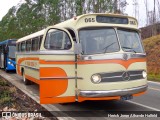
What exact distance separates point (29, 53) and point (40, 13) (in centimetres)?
3253

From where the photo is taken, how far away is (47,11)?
44281 millimetres

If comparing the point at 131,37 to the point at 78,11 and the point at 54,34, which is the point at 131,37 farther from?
the point at 78,11

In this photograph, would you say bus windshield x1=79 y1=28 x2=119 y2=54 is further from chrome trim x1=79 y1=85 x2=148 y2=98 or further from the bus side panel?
chrome trim x1=79 y1=85 x2=148 y2=98

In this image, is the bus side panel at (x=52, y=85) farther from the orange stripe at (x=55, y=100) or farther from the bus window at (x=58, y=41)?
the bus window at (x=58, y=41)

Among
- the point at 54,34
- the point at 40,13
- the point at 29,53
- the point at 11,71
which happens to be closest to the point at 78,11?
the point at 40,13

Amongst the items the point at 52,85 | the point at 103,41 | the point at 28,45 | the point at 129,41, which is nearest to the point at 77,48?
the point at 103,41

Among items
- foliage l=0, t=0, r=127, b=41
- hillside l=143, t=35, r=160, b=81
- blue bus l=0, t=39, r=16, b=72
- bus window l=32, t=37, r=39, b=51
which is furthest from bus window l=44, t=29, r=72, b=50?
foliage l=0, t=0, r=127, b=41

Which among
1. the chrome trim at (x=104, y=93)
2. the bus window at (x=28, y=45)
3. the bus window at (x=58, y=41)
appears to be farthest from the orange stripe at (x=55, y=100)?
the bus window at (x=28, y=45)

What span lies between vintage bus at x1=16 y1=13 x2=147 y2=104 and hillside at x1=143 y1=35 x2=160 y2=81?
1254 cm

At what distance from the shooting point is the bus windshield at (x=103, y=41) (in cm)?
872

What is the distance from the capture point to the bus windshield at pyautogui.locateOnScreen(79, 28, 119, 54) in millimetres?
8703

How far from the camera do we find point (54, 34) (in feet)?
31.6

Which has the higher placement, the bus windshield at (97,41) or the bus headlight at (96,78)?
the bus windshield at (97,41)

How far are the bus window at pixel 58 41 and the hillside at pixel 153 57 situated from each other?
12.9m
